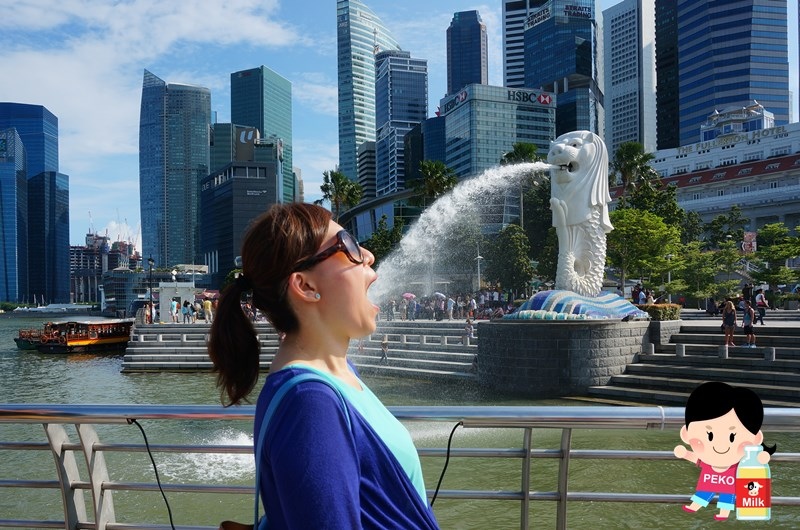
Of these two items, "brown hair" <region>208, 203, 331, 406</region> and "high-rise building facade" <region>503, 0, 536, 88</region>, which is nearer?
"brown hair" <region>208, 203, 331, 406</region>

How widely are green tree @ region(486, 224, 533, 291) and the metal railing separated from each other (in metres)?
37.8

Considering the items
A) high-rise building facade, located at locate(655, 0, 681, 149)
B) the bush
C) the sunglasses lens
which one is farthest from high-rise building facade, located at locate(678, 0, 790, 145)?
the sunglasses lens

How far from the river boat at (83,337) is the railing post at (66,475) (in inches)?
1310

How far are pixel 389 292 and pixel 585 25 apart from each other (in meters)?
115

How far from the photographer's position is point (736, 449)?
190 centimetres

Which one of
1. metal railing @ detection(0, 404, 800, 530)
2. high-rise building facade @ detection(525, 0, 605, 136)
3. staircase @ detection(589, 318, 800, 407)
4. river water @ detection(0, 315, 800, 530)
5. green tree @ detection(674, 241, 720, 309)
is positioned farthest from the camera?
high-rise building facade @ detection(525, 0, 605, 136)

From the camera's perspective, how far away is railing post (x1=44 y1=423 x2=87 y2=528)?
8.64 ft

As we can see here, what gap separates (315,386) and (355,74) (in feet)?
621

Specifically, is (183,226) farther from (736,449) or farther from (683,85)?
(736,449)

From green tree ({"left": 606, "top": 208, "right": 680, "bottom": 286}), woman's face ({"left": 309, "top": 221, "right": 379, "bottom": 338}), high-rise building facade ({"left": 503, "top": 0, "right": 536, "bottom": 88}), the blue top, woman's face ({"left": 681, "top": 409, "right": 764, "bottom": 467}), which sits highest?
high-rise building facade ({"left": 503, "top": 0, "right": 536, "bottom": 88})

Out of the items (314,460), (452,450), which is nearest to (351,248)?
(314,460)

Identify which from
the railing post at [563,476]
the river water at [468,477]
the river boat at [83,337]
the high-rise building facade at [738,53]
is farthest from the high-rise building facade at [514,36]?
the railing post at [563,476]

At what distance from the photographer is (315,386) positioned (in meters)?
1.30

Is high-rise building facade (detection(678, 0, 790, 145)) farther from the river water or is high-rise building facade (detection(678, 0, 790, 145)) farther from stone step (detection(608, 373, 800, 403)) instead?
the river water
